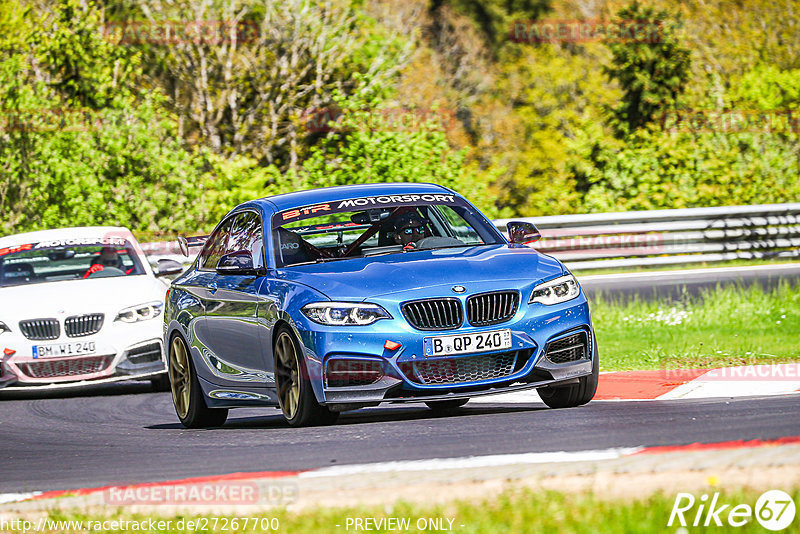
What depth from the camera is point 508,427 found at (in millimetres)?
7590

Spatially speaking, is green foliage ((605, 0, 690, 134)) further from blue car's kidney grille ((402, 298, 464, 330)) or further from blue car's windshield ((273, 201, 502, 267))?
blue car's kidney grille ((402, 298, 464, 330))

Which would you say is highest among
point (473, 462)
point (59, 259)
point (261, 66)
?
point (473, 462)

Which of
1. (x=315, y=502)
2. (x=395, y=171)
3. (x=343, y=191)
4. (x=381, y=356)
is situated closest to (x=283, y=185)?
(x=395, y=171)

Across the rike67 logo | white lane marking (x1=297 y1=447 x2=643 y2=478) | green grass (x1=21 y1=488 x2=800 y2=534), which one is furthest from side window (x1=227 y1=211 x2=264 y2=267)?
the rike67 logo

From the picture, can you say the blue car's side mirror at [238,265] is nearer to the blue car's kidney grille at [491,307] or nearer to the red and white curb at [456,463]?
the blue car's kidney grille at [491,307]

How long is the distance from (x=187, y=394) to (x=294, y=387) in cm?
194

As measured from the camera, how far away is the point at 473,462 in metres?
6.20

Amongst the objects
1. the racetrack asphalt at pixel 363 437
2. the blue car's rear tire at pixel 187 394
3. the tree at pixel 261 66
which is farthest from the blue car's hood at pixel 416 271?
the tree at pixel 261 66

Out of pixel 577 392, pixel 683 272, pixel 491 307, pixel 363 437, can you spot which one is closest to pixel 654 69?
pixel 683 272

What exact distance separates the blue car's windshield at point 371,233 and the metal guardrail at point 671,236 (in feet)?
40.1

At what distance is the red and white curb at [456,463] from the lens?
6020mm

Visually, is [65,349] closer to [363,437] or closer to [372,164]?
[363,437]

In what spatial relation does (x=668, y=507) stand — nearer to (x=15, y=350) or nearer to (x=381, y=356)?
(x=381, y=356)

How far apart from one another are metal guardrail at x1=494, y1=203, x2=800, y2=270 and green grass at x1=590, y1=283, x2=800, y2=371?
417 centimetres
